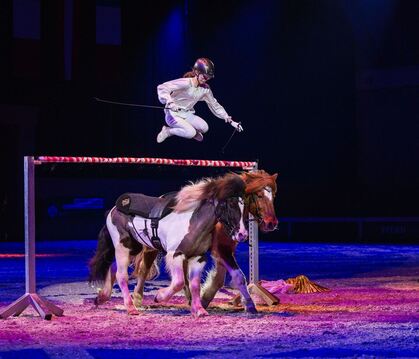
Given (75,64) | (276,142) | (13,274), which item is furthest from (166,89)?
(276,142)

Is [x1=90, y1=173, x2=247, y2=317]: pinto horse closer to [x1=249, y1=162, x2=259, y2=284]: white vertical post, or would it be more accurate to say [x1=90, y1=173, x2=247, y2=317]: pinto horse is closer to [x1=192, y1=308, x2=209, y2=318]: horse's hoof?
[x1=192, y1=308, x2=209, y2=318]: horse's hoof

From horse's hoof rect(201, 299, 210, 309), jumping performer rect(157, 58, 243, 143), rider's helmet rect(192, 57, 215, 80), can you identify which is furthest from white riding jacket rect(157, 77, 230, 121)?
horse's hoof rect(201, 299, 210, 309)

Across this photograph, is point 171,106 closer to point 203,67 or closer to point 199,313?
point 203,67

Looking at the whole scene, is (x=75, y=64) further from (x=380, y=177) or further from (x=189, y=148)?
(x=380, y=177)

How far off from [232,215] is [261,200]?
0.40 m

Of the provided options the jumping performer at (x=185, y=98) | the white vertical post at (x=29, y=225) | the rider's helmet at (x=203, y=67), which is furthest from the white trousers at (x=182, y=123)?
the white vertical post at (x=29, y=225)

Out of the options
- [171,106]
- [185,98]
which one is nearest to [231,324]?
[171,106]

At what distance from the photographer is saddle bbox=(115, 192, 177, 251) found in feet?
28.9

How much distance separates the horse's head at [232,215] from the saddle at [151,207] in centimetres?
56

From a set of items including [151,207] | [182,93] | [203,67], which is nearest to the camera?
[151,207]

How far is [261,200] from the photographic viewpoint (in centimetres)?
874

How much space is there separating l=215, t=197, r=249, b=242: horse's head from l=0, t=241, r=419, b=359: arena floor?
87cm

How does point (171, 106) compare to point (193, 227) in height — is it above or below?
above

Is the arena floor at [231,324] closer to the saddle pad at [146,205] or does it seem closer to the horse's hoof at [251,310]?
the horse's hoof at [251,310]
